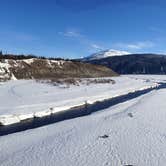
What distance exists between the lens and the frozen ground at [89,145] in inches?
431

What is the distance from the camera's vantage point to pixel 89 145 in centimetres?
1291

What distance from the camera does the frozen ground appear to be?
35.9 ft

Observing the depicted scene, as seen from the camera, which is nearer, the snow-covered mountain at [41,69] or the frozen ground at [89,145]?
the frozen ground at [89,145]

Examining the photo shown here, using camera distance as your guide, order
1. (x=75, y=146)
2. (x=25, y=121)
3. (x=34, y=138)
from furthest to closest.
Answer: (x=25, y=121), (x=34, y=138), (x=75, y=146)

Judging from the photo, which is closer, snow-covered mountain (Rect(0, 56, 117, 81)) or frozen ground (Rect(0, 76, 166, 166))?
frozen ground (Rect(0, 76, 166, 166))

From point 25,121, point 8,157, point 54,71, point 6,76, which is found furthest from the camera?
point 54,71

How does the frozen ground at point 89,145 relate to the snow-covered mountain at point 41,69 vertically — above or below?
below

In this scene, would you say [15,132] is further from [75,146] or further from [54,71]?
[54,71]

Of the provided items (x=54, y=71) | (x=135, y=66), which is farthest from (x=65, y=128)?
(x=135, y=66)

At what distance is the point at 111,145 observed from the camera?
1284cm

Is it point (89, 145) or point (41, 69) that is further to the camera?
point (41, 69)

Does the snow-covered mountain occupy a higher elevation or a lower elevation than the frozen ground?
higher

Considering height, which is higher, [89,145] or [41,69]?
[41,69]

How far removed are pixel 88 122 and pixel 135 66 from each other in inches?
6701
